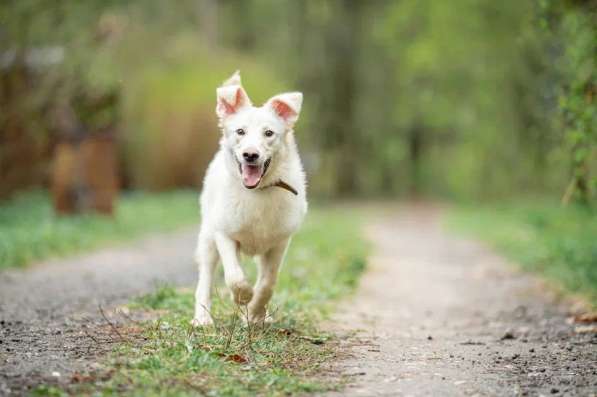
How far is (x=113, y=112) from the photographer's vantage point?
1850 cm

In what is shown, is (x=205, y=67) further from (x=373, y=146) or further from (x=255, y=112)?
(x=255, y=112)

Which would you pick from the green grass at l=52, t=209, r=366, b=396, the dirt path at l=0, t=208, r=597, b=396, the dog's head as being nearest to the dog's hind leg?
the green grass at l=52, t=209, r=366, b=396

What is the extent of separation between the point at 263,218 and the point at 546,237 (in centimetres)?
1095

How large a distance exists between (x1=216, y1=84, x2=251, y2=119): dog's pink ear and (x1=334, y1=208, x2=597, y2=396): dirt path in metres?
2.12

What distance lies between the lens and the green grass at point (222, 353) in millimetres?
5039

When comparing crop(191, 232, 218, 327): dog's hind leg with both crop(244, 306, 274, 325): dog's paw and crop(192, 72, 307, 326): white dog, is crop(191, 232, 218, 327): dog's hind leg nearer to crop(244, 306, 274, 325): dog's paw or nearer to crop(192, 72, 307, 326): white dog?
crop(192, 72, 307, 326): white dog

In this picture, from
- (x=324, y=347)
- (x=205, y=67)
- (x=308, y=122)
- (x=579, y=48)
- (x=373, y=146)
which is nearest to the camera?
(x=324, y=347)

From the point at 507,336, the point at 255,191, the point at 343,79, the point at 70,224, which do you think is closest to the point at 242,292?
the point at 255,191

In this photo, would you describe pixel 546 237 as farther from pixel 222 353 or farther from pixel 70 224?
pixel 222 353

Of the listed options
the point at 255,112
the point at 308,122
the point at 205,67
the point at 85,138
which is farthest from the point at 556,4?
the point at 308,122

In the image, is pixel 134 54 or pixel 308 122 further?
pixel 308 122

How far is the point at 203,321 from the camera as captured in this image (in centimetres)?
695

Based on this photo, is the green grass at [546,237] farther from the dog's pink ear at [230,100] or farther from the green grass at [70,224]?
the green grass at [70,224]

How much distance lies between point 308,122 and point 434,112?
5428 millimetres
